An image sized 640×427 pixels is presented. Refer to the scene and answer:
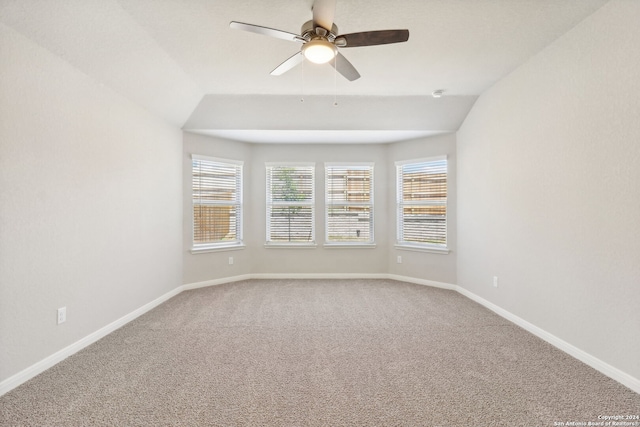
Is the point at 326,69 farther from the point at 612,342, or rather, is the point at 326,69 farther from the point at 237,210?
the point at 612,342

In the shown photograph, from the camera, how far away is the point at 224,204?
491cm

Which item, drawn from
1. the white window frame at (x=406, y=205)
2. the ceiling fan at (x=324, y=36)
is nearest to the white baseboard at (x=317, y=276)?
the white window frame at (x=406, y=205)

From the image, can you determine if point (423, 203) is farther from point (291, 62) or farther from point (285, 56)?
point (291, 62)

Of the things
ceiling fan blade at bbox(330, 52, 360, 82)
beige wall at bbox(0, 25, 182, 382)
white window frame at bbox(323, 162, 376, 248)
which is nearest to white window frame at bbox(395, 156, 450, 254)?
white window frame at bbox(323, 162, 376, 248)

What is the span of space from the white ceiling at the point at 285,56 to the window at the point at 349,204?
0.98 meters

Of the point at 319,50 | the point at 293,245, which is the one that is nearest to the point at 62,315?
the point at 319,50

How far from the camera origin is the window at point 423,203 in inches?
184

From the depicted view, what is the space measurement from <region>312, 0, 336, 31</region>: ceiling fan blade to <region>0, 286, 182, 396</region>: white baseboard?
3.21 metres

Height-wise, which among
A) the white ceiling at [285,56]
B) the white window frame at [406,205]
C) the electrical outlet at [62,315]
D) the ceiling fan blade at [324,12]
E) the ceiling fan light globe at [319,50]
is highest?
the white ceiling at [285,56]

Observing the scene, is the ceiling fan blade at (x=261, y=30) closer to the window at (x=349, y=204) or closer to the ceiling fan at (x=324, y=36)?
the ceiling fan at (x=324, y=36)

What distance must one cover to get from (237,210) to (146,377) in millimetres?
3201

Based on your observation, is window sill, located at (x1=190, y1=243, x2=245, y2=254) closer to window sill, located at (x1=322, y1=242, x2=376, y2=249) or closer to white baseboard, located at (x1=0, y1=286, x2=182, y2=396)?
white baseboard, located at (x1=0, y1=286, x2=182, y2=396)

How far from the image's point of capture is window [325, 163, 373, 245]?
5258mm

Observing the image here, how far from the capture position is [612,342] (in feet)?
7.07
